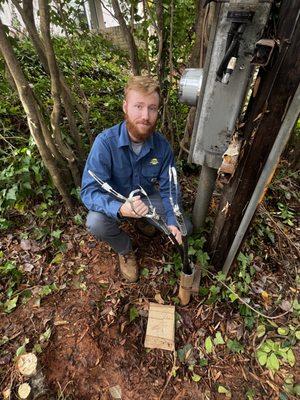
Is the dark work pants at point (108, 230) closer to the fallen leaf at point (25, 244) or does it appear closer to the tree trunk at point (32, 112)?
the tree trunk at point (32, 112)

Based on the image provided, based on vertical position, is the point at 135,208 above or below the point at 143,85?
below

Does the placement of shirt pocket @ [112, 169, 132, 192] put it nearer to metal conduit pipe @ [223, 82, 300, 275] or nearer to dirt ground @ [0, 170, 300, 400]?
dirt ground @ [0, 170, 300, 400]

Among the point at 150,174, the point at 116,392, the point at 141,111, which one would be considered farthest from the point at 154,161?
the point at 116,392

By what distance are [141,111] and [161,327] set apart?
1.69 metres

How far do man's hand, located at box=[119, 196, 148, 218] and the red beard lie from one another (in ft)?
1.89

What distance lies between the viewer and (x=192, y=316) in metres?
2.27

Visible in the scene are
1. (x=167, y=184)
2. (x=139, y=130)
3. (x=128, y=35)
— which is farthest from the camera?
(x=128, y=35)

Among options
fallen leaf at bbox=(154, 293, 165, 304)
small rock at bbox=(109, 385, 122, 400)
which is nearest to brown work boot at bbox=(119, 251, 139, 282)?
fallen leaf at bbox=(154, 293, 165, 304)

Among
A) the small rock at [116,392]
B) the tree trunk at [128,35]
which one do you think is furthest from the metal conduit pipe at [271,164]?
the tree trunk at [128,35]

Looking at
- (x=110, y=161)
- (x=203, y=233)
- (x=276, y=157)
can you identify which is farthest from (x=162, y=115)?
(x=276, y=157)

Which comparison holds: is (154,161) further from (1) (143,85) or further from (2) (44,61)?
(2) (44,61)

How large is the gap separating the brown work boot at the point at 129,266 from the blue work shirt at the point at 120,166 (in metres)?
0.49

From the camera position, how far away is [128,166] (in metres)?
2.28

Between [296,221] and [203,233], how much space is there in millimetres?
1301
